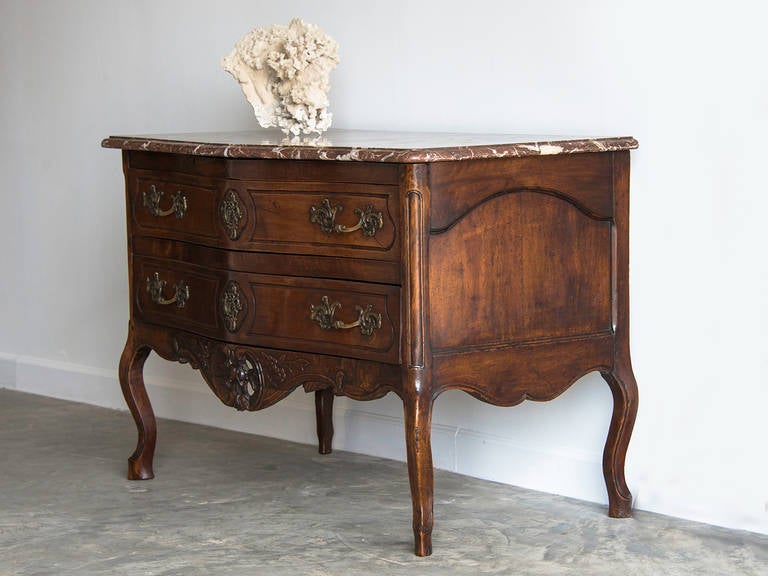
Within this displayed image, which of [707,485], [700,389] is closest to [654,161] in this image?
[700,389]

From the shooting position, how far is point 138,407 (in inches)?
138

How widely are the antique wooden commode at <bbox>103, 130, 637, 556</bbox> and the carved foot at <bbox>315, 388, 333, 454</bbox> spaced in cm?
63

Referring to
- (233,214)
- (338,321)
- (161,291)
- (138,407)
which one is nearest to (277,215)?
(233,214)

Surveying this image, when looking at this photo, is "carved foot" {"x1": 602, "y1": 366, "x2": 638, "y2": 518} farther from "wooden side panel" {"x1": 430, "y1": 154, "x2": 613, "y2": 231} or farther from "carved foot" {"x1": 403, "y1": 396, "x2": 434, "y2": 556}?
"carved foot" {"x1": 403, "y1": 396, "x2": 434, "y2": 556}

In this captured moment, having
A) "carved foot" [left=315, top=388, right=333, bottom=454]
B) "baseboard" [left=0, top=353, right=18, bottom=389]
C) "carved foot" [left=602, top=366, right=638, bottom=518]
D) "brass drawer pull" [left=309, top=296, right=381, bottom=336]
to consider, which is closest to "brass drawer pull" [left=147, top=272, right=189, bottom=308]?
"brass drawer pull" [left=309, top=296, right=381, bottom=336]

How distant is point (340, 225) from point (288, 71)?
583 millimetres

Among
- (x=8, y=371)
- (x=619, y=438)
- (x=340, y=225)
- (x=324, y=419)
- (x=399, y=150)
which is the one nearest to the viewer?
(x=399, y=150)

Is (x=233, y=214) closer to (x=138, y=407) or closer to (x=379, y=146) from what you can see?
(x=379, y=146)

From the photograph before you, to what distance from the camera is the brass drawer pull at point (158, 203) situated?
125 inches

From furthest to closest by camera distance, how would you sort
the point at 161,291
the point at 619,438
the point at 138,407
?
the point at 138,407 < the point at 161,291 < the point at 619,438

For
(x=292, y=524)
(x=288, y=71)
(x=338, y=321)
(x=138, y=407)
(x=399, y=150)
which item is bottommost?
(x=292, y=524)

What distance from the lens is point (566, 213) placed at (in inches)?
114

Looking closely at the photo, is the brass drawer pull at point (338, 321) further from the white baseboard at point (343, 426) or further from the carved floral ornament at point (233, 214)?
the white baseboard at point (343, 426)

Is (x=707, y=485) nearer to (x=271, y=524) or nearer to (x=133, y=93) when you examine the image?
(x=271, y=524)
